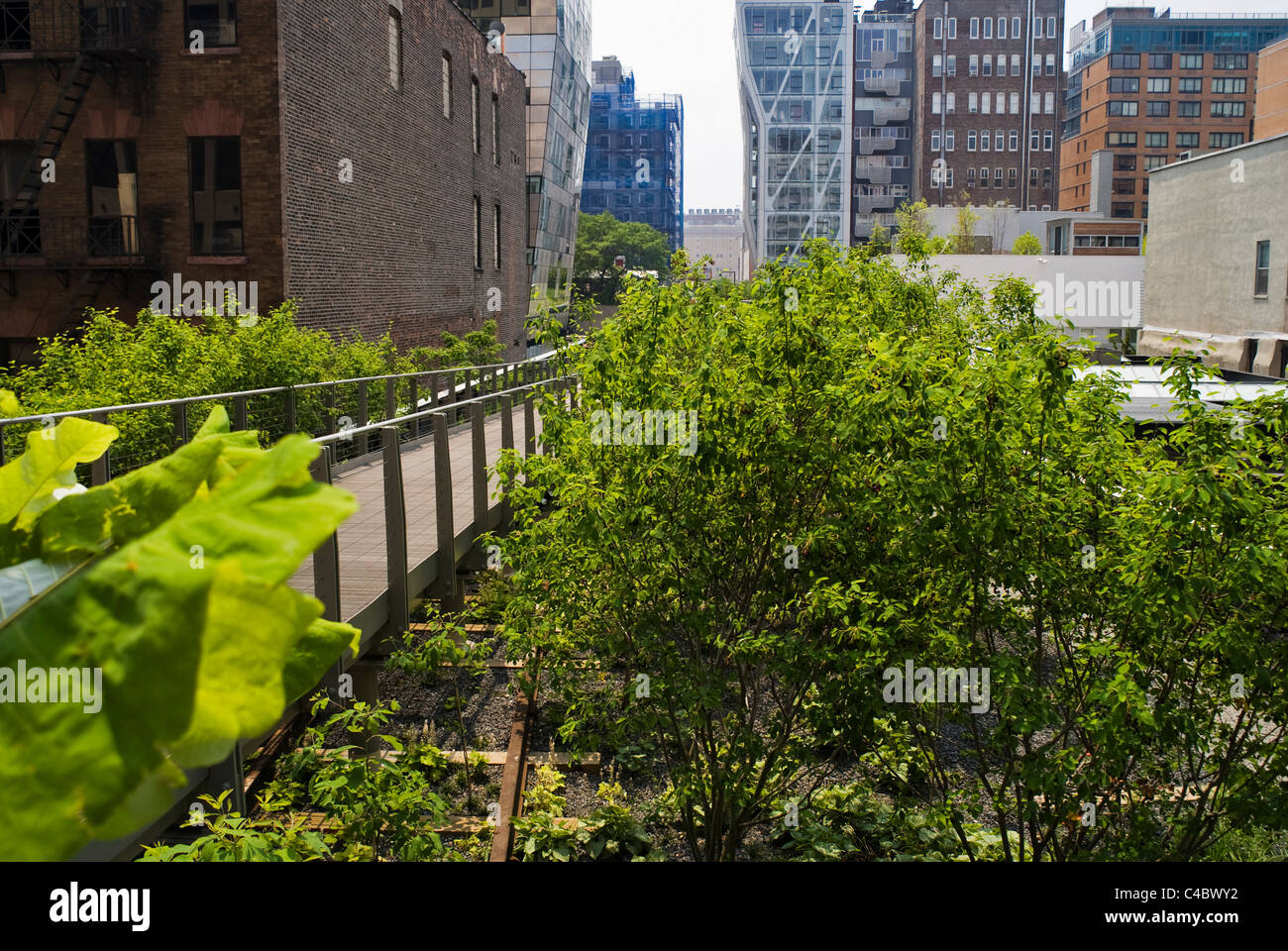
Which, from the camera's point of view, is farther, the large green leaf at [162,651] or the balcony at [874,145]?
the balcony at [874,145]

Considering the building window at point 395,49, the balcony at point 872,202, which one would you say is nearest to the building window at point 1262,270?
the building window at point 395,49

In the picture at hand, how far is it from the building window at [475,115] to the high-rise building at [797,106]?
74.5 m

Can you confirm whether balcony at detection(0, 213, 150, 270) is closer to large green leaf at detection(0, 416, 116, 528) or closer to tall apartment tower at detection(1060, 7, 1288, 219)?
large green leaf at detection(0, 416, 116, 528)

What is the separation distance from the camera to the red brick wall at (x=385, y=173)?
73.2 feet

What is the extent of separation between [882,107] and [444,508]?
121m

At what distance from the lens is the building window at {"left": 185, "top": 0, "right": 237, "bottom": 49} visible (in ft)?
68.2

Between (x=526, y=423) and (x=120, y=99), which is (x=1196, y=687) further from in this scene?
(x=120, y=99)

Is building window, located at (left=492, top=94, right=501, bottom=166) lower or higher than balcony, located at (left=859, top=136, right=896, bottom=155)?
lower

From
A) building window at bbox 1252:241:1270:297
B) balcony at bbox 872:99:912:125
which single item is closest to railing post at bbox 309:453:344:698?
building window at bbox 1252:241:1270:297

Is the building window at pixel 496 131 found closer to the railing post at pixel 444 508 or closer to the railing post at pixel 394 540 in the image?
the railing post at pixel 444 508

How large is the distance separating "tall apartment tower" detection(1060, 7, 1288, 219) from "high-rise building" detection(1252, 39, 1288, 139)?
46.5 m

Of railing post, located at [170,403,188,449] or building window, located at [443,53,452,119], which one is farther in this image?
building window, located at [443,53,452,119]

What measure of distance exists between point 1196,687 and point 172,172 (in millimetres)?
20218

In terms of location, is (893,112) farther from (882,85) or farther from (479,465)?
(479,465)
